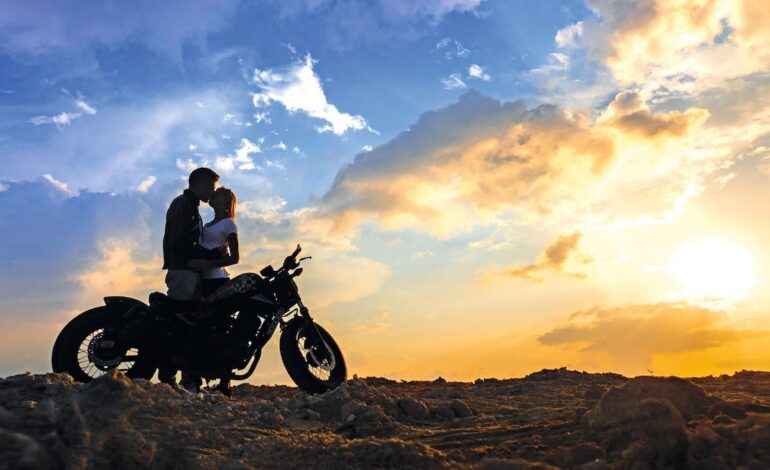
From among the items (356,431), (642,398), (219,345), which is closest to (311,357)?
(219,345)

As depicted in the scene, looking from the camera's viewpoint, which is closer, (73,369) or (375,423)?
(375,423)

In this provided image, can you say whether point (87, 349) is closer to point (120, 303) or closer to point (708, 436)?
point (120, 303)

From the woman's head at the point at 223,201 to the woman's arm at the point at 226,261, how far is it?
1.26 ft

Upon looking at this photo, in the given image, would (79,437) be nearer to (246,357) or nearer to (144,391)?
(144,391)

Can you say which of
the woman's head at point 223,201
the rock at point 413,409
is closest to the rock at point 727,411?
the rock at point 413,409

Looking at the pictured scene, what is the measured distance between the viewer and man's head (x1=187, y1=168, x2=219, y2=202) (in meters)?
7.21

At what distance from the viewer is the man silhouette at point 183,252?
6.89 metres

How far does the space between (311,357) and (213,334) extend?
1156 millimetres

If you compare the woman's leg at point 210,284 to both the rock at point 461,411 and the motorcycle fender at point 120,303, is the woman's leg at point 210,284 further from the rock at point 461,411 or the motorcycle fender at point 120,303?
the rock at point 461,411

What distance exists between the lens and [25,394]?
5344 millimetres

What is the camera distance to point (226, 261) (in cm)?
698

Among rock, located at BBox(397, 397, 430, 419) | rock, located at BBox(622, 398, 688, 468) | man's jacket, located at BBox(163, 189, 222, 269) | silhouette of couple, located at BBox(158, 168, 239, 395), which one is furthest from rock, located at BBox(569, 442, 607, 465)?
man's jacket, located at BBox(163, 189, 222, 269)

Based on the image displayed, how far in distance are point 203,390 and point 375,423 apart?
8.99ft

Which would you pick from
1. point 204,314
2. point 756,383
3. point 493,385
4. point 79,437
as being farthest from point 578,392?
point 79,437
